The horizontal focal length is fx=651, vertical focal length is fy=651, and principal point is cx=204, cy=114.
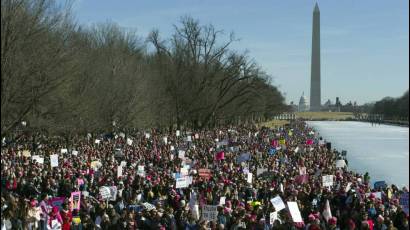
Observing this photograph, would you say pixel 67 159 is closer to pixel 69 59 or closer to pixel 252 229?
pixel 69 59

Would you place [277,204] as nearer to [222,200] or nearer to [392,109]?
[222,200]

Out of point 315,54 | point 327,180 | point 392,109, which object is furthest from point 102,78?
point 392,109

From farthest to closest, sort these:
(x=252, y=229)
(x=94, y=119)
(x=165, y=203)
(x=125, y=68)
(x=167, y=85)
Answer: (x=167, y=85)
(x=125, y=68)
(x=94, y=119)
(x=165, y=203)
(x=252, y=229)

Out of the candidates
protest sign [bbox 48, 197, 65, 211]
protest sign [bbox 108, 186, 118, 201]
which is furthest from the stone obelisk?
protest sign [bbox 48, 197, 65, 211]

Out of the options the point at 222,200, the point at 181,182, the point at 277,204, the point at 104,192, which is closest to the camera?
the point at 277,204

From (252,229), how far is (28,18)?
13.7 m

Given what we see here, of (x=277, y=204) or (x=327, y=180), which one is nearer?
(x=277, y=204)

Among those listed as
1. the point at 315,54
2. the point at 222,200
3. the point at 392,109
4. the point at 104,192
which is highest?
the point at 315,54

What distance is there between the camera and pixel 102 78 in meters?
39.7

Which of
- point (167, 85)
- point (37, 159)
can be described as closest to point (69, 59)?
point (37, 159)

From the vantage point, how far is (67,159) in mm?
23922

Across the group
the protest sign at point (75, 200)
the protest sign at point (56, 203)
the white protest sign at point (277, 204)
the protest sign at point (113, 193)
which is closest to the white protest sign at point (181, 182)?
the protest sign at point (113, 193)

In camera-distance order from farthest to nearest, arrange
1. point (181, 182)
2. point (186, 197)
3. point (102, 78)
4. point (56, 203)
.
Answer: point (102, 78)
point (181, 182)
point (186, 197)
point (56, 203)

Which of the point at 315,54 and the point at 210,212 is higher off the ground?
the point at 315,54
